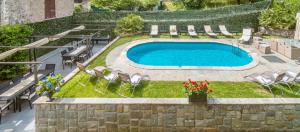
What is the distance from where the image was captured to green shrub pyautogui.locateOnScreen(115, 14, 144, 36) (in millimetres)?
22828

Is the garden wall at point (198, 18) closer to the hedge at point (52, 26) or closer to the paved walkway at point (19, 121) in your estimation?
the hedge at point (52, 26)

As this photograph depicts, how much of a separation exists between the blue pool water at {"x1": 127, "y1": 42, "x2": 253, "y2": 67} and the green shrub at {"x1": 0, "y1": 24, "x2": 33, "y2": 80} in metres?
5.50

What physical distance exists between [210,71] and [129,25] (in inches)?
481

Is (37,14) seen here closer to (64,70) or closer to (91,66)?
(64,70)

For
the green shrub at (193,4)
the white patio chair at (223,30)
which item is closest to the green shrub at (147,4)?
the green shrub at (193,4)

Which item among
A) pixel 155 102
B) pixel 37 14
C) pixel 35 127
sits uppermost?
pixel 37 14

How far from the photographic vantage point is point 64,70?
1418cm

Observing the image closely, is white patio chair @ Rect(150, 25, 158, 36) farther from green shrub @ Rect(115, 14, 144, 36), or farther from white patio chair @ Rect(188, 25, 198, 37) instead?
white patio chair @ Rect(188, 25, 198, 37)

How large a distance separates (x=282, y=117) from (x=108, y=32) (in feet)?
60.3

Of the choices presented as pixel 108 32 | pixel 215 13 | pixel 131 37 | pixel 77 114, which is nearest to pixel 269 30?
pixel 215 13

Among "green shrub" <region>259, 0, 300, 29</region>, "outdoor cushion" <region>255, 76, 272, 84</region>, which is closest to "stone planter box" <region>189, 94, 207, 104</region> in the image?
"outdoor cushion" <region>255, 76, 272, 84</region>

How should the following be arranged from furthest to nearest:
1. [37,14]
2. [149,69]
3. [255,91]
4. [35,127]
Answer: [37,14] → [149,69] → [255,91] → [35,127]

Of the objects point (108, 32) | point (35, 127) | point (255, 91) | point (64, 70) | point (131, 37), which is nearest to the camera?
point (35, 127)

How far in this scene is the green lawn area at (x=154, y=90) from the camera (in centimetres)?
882
